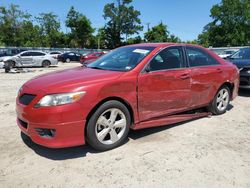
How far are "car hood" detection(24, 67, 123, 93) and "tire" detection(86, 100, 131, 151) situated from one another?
381 millimetres

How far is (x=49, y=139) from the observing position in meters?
3.40

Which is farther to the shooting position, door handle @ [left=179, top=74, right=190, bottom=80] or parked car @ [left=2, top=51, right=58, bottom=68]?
parked car @ [left=2, top=51, right=58, bottom=68]

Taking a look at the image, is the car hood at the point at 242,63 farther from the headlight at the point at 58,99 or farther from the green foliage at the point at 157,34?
the green foliage at the point at 157,34

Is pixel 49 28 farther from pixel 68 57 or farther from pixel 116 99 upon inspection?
pixel 116 99

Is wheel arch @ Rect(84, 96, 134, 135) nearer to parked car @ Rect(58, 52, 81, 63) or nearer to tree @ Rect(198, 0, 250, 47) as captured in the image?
parked car @ Rect(58, 52, 81, 63)

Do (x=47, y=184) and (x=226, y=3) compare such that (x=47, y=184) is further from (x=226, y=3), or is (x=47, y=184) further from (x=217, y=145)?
(x=226, y=3)

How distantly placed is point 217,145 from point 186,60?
1.64 m

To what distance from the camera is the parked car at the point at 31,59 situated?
20.2m

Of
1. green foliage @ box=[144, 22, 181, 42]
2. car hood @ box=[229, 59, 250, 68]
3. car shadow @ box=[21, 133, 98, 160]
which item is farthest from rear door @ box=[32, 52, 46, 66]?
green foliage @ box=[144, 22, 181, 42]

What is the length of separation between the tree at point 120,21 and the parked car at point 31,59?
40.1 m

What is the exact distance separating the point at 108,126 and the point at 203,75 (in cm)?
230

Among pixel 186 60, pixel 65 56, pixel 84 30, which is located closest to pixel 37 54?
pixel 65 56

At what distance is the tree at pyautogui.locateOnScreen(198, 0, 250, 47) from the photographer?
179ft

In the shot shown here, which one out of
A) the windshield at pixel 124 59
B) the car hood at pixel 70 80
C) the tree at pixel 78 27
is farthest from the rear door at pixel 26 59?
the tree at pixel 78 27
